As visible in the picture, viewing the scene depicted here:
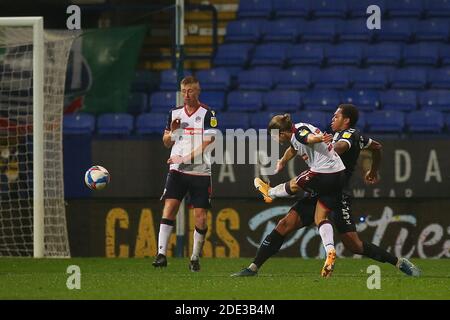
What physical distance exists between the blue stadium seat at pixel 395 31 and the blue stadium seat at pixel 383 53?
0.40m

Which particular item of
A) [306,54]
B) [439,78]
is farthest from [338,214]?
[306,54]

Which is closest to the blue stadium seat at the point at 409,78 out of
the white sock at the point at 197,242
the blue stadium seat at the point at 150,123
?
the blue stadium seat at the point at 150,123

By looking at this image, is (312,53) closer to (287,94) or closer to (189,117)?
(287,94)

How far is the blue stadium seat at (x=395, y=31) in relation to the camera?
804 inches

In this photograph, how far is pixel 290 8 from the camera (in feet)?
68.6

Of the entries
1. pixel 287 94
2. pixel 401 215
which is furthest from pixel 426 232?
pixel 287 94

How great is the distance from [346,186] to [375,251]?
27.7 inches

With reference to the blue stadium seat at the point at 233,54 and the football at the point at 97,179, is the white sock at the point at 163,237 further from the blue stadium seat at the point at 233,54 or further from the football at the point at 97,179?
the blue stadium seat at the point at 233,54

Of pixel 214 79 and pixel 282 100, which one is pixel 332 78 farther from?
pixel 214 79

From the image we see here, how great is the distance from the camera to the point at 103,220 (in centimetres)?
1630

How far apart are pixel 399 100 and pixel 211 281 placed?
27.5 feet

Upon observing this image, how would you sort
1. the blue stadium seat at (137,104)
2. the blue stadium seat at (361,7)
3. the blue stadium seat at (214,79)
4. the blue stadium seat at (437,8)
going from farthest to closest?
the blue stadium seat at (437,8) → the blue stadium seat at (361,7) → the blue stadium seat at (214,79) → the blue stadium seat at (137,104)

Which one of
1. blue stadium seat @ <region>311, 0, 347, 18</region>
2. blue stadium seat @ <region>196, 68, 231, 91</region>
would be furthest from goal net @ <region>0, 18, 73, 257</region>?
blue stadium seat @ <region>311, 0, 347, 18</region>

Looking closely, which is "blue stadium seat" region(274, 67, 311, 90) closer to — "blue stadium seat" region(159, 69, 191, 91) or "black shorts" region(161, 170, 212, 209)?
"blue stadium seat" region(159, 69, 191, 91)
